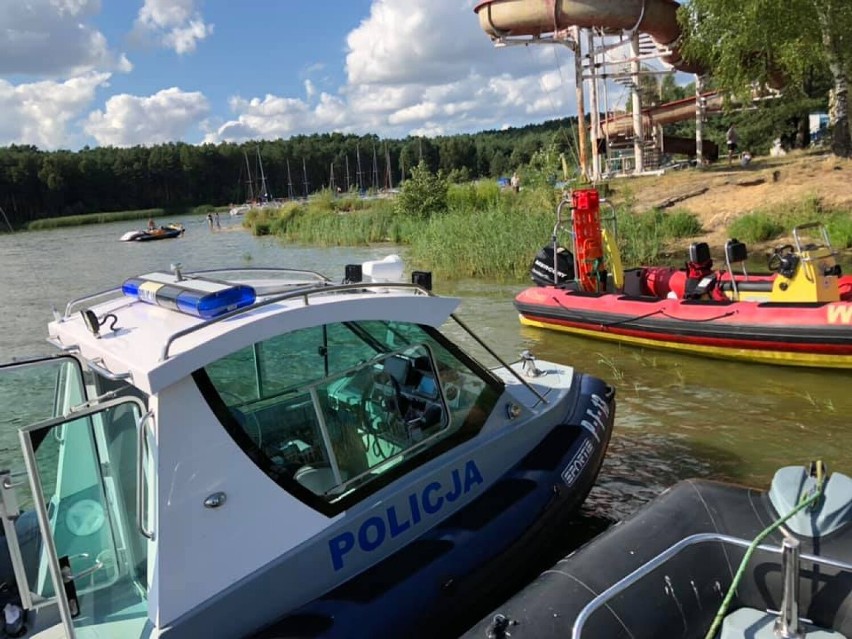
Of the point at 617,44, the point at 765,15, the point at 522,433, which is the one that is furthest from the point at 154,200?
the point at 522,433

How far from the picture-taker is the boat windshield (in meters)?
3.46

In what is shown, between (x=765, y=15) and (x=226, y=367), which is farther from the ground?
Answer: (x=765, y=15)

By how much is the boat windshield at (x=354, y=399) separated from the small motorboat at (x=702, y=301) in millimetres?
5520

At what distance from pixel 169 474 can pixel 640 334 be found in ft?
26.2

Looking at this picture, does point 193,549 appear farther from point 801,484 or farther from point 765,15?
point 765,15

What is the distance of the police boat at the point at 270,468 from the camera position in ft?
9.34

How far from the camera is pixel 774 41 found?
18281 mm

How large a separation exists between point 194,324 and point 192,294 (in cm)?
18

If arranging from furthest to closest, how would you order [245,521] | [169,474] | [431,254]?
[431,254] < [245,521] < [169,474]

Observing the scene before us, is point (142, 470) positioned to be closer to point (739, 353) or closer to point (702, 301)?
point (739, 353)

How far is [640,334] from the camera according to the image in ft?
32.1

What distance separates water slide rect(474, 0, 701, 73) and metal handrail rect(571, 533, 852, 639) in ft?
80.9

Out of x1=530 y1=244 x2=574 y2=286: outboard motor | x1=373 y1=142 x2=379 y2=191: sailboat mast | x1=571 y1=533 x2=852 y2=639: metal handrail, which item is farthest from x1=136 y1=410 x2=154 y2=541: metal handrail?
x1=373 y1=142 x2=379 y2=191: sailboat mast

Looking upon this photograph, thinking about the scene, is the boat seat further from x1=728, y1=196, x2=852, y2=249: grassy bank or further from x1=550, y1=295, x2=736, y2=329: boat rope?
x1=728, y1=196, x2=852, y2=249: grassy bank
